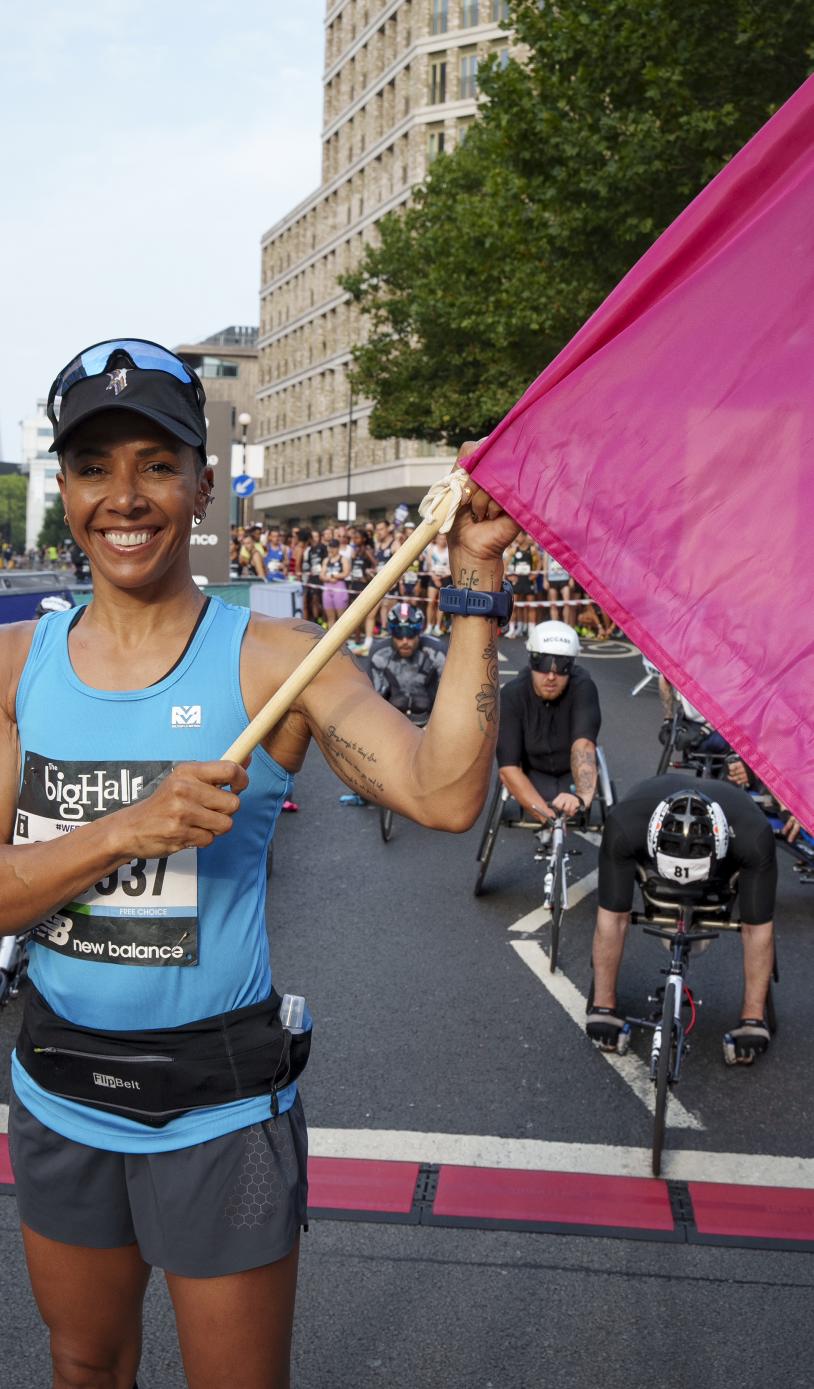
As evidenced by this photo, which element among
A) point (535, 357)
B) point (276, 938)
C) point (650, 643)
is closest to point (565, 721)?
point (276, 938)

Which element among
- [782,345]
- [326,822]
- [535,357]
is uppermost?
[535,357]

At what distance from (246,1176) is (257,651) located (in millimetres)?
890

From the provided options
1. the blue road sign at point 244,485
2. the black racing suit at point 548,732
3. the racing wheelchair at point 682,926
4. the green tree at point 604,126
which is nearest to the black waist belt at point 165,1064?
the racing wheelchair at point 682,926

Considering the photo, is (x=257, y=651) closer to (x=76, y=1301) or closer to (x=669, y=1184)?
(x=76, y=1301)

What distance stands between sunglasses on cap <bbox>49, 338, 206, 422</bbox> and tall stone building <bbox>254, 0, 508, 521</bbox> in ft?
186

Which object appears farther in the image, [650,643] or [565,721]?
[565,721]

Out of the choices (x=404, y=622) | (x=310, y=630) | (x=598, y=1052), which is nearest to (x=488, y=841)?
(x=404, y=622)

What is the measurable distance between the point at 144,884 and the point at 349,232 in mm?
81766

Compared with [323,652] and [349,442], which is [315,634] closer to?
[323,652]

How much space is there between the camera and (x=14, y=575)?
15.4m

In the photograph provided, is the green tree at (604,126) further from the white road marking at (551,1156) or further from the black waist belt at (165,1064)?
the black waist belt at (165,1064)

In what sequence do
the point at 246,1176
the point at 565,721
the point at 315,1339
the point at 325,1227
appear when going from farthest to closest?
the point at 565,721 < the point at 325,1227 < the point at 315,1339 < the point at 246,1176

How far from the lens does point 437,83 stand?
222 ft

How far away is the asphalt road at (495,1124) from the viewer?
4.21m
